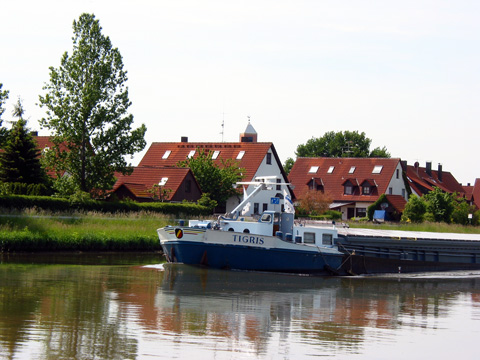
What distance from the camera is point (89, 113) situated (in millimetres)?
45938

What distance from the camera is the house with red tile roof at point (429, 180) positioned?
311ft

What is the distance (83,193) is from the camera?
43.3m

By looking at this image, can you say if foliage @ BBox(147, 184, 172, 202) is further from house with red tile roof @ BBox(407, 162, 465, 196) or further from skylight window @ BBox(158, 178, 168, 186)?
house with red tile roof @ BBox(407, 162, 465, 196)

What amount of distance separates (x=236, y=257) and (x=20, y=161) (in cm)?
2266

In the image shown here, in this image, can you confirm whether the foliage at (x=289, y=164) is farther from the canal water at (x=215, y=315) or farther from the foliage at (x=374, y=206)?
the canal water at (x=215, y=315)

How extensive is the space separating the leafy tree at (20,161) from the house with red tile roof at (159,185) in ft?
24.5

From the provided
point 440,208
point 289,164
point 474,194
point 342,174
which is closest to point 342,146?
point 289,164

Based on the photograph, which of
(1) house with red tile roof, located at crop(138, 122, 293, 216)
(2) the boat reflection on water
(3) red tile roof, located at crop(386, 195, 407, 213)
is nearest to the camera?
(2) the boat reflection on water

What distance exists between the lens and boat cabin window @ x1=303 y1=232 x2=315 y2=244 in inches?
1348

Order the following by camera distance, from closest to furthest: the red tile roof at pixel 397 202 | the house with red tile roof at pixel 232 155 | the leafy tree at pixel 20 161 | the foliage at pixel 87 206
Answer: the foliage at pixel 87 206 → the leafy tree at pixel 20 161 → the house with red tile roof at pixel 232 155 → the red tile roof at pixel 397 202

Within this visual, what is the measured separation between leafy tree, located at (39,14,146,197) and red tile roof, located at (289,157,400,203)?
3303 cm

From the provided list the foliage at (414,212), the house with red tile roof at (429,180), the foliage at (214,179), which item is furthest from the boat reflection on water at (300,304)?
the house with red tile roof at (429,180)

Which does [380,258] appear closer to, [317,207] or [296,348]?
[296,348]

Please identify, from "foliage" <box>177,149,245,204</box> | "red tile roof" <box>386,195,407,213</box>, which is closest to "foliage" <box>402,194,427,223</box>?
"red tile roof" <box>386,195,407,213</box>
